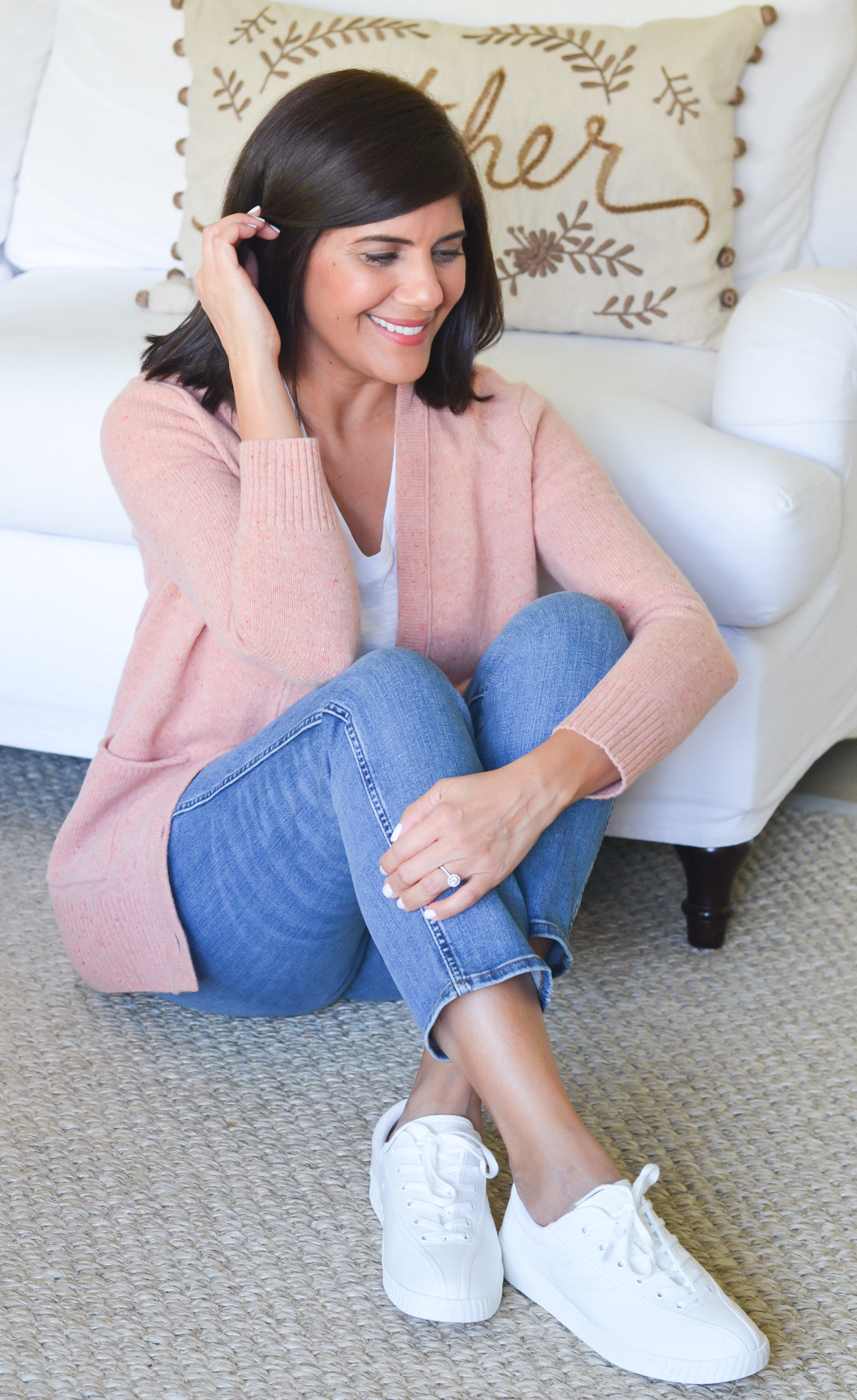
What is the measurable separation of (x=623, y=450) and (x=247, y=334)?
0.41m

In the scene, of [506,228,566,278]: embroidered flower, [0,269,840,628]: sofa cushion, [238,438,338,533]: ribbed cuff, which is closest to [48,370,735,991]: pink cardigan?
[238,438,338,533]: ribbed cuff

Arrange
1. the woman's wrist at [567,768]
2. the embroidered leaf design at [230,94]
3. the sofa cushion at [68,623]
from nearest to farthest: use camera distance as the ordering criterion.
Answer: the woman's wrist at [567,768], the sofa cushion at [68,623], the embroidered leaf design at [230,94]

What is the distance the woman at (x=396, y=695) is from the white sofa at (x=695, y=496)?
0.45 ft

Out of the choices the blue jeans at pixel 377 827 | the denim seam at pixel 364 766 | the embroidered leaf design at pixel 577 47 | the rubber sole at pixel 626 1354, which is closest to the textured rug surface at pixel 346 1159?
the rubber sole at pixel 626 1354

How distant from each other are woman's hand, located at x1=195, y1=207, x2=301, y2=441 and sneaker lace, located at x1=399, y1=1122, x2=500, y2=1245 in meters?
0.56

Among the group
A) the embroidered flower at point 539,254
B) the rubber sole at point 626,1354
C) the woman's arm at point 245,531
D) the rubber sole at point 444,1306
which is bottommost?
the rubber sole at point 444,1306

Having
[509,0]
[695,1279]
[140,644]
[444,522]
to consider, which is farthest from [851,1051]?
[509,0]

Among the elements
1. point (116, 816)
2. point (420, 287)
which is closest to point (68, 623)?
point (116, 816)

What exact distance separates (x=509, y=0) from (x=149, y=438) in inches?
42.5

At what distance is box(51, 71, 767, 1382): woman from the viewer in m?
0.94

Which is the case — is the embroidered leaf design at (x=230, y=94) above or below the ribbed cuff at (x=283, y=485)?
above

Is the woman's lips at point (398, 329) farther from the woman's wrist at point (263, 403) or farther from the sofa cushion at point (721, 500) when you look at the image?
the sofa cushion at point (721, 500)

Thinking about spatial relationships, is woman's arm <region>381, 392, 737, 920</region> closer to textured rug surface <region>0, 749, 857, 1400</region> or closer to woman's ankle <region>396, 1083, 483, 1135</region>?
woman's ankle <region>396, 1083, 483, 1135</region>

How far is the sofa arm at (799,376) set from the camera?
4.45 ft
